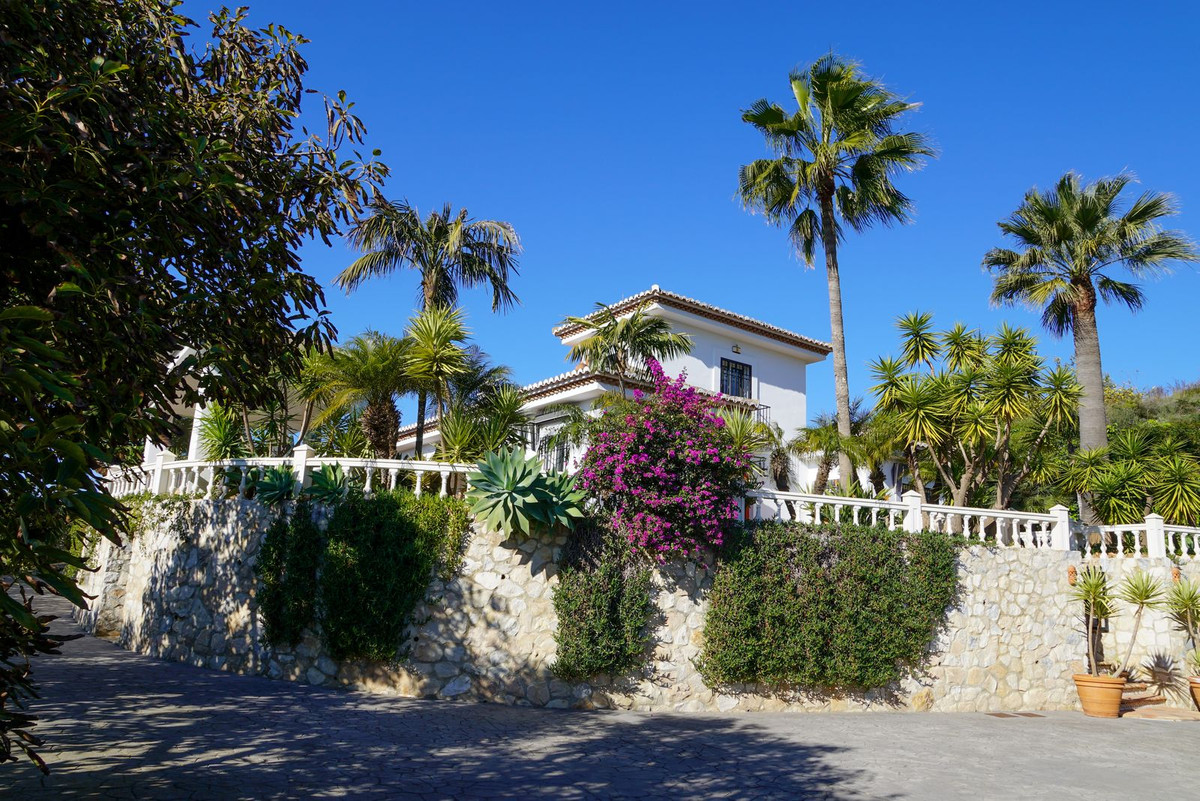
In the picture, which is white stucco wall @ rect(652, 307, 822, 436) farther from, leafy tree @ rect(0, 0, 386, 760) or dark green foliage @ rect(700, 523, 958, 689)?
leafy tree @ rect(0, 0, 386, 760)

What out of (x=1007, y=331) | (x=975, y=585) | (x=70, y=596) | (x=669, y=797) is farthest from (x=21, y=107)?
Result: (x=1007, y=331)

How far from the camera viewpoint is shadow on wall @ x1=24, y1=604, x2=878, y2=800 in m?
7.10

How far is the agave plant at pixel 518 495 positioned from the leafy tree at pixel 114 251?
425cm

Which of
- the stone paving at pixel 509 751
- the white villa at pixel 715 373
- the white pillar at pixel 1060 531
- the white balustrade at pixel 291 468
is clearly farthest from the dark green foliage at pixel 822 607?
the white villa at pixel 715 373

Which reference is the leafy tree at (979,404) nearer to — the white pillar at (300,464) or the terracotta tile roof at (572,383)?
the terracotta tile roof at (572,383)

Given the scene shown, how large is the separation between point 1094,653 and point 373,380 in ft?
48.6

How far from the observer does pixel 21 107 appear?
5082 mm

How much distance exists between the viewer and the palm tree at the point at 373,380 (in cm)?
1563

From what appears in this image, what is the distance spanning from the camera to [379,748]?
27.2 feet

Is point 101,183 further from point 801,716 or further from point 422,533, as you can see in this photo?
point 801,716

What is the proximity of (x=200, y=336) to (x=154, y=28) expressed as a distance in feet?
9.70

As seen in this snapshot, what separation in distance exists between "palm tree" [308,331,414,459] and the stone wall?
3.45 m

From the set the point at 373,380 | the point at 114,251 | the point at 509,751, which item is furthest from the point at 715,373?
the point at 114,251

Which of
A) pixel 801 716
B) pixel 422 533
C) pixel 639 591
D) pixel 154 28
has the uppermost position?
pixel 154 28
